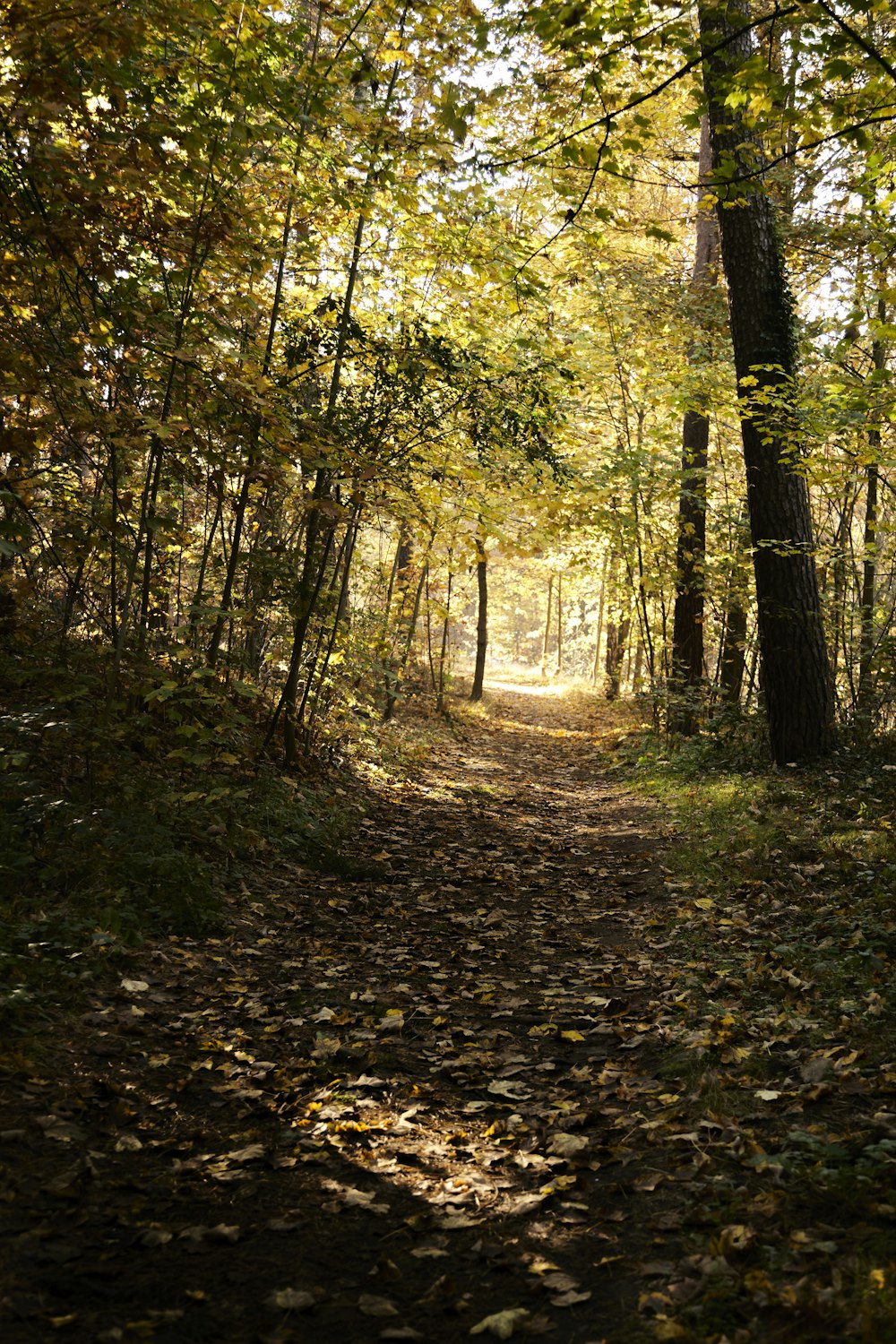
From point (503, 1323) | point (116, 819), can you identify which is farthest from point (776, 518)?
point (503, 1323)

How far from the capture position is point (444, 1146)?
3.44 metres

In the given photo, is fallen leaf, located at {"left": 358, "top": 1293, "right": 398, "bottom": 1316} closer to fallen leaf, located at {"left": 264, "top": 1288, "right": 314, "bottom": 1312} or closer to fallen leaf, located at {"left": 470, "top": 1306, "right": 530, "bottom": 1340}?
fallen leaf, located at {"left": 264, "top": 1288, "right": 314, "bottom": 1312}

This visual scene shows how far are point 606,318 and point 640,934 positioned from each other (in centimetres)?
984

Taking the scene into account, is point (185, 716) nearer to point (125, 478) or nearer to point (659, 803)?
point (125, 478)

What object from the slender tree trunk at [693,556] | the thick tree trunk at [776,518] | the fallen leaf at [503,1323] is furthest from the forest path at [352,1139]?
the slender tree trunk at [693,556]

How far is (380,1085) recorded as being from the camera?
3.91 metres

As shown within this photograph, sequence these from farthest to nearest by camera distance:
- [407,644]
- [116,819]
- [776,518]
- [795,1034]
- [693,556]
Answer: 1. [407,644]
2. [693,556]
3. [776,518]
4. [116,819]
5. [795,1034]

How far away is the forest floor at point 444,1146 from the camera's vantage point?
2.46 meters

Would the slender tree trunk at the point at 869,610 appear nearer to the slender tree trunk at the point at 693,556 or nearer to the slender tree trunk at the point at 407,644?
the slender tree trunk at the point at 693,556

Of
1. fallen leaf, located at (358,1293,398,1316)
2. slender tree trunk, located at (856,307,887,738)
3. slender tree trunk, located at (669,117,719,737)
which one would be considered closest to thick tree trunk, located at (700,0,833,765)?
slender tree trunk, located at (856,307,887,738)

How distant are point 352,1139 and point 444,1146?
0.38 metres

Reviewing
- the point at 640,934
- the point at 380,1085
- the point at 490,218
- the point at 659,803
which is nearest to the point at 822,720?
the point at 659,803

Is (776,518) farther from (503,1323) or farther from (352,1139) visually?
(503,1323)

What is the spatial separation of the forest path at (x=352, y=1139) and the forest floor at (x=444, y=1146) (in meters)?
0.01
